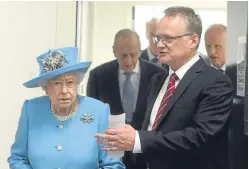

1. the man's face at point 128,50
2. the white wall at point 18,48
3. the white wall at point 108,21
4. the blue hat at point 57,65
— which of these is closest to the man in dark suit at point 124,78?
the man's face at point 128,50

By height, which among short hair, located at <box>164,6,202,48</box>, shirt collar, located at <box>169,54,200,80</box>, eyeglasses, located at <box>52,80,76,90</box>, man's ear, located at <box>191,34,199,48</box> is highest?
short hair, located at <box>164,6,202,48</box>

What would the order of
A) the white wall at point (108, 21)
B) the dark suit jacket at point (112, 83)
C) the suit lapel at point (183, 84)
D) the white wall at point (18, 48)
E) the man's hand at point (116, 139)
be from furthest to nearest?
1. the white wall at point (108, 21)
2. the dark suit jacket at point (112, 83)
3. the white wall at point (18, 48)
4. the suit lapel at point (183, 84)
5. the man's hand at point (116, 139)

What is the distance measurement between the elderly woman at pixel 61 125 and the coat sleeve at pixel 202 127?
0.18m

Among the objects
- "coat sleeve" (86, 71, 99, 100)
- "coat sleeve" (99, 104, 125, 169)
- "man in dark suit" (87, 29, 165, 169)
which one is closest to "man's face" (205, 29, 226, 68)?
"man in dark suit" (87, 29, 165, 169)

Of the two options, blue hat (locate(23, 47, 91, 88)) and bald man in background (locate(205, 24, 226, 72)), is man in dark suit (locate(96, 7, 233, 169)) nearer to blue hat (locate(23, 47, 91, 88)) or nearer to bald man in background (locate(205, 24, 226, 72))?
blue hat (locate(23, 47, 91, 88))

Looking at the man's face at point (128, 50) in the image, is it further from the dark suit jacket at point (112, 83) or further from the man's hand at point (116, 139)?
the man's hand at point (116, 139)

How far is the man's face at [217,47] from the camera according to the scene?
281cm

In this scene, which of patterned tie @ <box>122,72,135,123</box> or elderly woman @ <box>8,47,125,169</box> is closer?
elderly woman @ <box>8,47,125,169</box>

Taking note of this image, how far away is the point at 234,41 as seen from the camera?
1698 millimetres

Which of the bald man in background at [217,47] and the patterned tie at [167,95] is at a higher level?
the bald man in background at [217,47]

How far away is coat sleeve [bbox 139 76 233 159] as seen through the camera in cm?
164

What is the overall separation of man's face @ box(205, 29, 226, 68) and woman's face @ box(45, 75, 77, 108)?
1.43m

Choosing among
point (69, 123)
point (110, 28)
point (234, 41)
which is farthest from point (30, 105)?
point (110, 28)

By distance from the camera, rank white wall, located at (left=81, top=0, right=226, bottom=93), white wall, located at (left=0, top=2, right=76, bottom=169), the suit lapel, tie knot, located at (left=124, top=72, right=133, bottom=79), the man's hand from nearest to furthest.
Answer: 1. the man's hand
2. the suit lapel
3. white wall, located at (left=0, top=2, right=76, bottom=169)
4. tie knot, located at (left=124, top=72, right=133, bottom=79)
5. white wall, located at (left=81, top=0, right=226, bottom=93)
